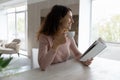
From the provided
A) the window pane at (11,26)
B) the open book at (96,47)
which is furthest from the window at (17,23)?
the open book at (96,47)

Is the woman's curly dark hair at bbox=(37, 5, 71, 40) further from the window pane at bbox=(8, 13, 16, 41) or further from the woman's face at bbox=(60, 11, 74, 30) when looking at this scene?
the window pane at bbox=(8, 13, 16, 41)

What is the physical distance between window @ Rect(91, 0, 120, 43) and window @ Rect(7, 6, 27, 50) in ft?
12.1

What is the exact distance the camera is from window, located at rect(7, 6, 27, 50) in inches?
270

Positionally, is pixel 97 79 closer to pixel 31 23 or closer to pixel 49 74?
pixel 49 74

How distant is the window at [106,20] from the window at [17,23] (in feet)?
12.1

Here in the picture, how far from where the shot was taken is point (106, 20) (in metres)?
3.73

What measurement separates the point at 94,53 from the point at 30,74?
0.53 metres

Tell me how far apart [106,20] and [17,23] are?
15.5ft

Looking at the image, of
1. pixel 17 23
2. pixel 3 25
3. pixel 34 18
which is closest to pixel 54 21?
pixel 34 18

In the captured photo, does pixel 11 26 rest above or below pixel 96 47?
above

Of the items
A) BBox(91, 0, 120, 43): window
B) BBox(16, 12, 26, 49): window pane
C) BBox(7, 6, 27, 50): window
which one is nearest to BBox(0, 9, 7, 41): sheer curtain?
BBox(7, 6, 27, 50): window

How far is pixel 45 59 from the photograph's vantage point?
124cm

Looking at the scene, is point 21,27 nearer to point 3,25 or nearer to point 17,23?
point 17,23

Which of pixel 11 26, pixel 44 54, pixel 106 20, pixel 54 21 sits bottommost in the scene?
pixel 44 54
